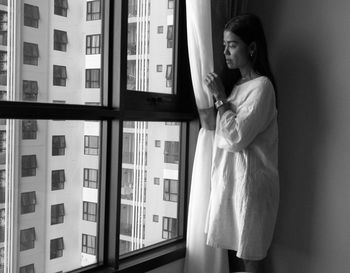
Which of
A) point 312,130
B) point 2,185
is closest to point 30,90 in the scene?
point 2,185

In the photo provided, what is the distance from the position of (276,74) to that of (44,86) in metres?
1.30

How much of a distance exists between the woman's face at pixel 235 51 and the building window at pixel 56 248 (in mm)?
1129

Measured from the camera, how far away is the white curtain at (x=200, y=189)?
2.20 m

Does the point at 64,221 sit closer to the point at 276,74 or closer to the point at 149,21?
the point at 149,21

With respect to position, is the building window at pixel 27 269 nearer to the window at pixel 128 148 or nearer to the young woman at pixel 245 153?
the window at pixel 128 148

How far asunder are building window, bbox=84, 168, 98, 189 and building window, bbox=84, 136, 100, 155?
0.26ft

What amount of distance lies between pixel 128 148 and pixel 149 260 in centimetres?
54

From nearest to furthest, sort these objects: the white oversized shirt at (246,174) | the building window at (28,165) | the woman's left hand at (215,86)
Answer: the building window at (28,165) → the white oversized shirt at (246,174) → the woman's left hand at (215,86)

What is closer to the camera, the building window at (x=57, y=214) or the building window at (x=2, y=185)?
the building window at (x=2, y=185)

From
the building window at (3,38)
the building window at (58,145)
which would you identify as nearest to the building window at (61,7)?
the building window at (3,38)

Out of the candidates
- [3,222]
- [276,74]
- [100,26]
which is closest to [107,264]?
[3,222]

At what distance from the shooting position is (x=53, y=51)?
1.77 metres

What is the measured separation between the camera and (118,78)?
1.99m

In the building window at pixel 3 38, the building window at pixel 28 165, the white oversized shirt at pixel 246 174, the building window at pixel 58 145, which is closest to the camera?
the building window at pixel 3 38
